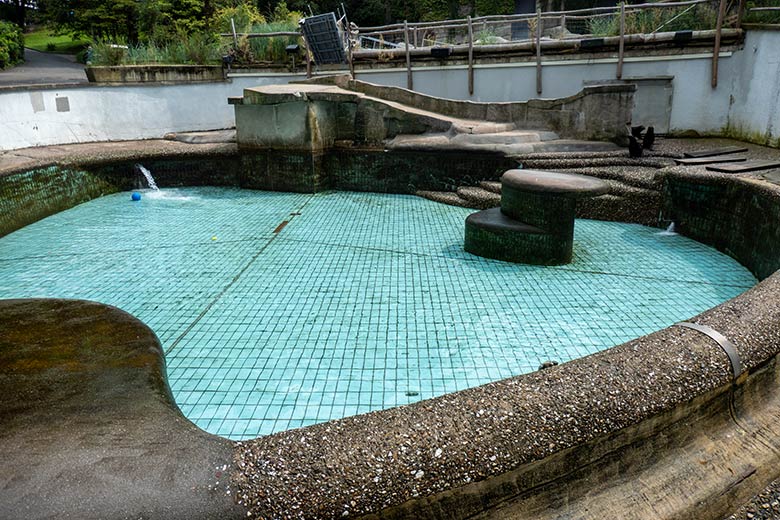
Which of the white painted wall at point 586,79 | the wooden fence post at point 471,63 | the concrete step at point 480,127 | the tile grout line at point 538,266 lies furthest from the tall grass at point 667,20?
the tile grout line at point 538,266

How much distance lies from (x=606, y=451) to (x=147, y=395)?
1.77 metres

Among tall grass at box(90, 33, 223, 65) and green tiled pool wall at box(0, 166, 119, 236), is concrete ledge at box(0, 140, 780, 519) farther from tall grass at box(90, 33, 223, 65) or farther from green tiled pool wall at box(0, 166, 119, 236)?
tall grass at box(90, 33, 223, 65)

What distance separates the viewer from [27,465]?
1618 mm

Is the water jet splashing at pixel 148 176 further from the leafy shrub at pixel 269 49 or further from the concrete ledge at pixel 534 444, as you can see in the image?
the concrete ledge at pixel 534 444

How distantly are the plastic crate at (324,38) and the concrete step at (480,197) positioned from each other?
6.46 meters

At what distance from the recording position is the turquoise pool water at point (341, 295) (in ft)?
11.5

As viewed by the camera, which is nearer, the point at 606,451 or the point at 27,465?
the point at 27,465

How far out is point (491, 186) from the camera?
25.8 feet

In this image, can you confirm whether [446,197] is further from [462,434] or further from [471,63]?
[462,434]

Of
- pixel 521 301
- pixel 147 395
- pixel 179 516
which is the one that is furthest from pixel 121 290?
pixel 179 516

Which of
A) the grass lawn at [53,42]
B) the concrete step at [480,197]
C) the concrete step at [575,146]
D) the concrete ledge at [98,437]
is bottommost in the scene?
the concrete step at [480,197]

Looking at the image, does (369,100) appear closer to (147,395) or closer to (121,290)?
(121,290)

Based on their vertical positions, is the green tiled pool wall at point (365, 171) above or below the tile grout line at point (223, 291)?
Result: above

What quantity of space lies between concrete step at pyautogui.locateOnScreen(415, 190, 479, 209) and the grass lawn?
29.2 m
